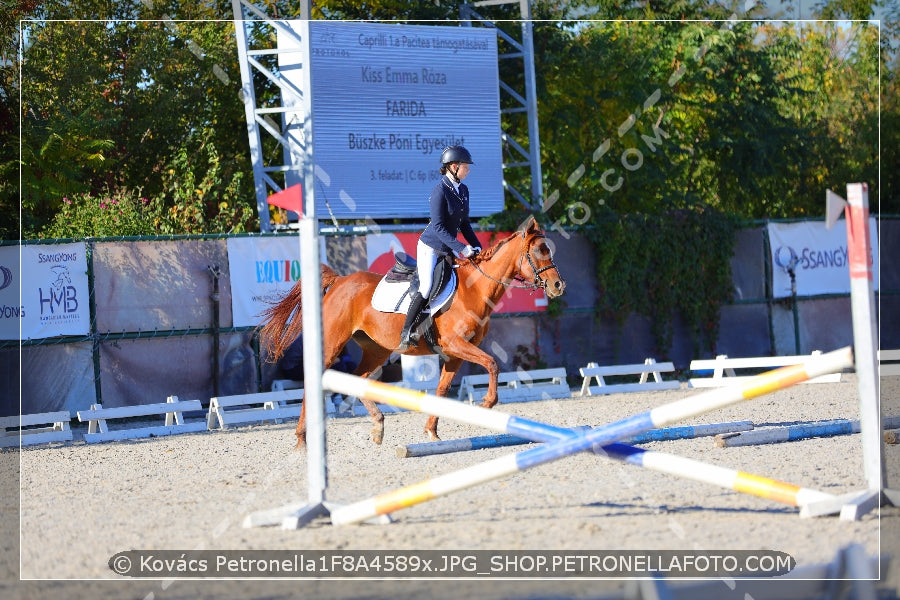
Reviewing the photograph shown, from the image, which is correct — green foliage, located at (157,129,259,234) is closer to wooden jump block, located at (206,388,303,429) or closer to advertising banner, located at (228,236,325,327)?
advertising banner, located at (228,236,325,327)

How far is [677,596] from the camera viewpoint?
3672mm

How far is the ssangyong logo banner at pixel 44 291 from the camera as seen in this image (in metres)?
12.6

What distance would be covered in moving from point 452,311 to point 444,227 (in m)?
0.87

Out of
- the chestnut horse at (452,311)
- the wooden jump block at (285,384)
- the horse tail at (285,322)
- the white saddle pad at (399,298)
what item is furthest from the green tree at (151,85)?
the white saddle pad at (399,298)

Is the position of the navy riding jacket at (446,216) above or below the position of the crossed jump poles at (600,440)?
above

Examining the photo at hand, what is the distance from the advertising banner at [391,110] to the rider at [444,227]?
248 inches

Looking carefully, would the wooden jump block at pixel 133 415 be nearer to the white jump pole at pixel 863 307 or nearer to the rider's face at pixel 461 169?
the rider's face at pixel 461 169

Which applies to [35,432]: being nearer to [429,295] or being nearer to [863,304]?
[429,295]

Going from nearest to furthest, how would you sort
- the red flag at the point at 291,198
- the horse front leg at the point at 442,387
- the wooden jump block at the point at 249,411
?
1. the red flag at the point at 291,198
2. the horse front leg at the point at 442,387
3. the wooden jump block at the point at 249,411

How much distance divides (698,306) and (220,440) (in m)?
9.60

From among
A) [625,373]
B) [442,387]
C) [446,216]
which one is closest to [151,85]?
[625,373]

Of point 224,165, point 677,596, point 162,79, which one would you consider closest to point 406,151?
point 224,165

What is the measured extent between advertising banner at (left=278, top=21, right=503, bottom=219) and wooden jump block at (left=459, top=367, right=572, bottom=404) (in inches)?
137

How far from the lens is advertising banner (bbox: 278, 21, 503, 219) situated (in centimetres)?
1592
